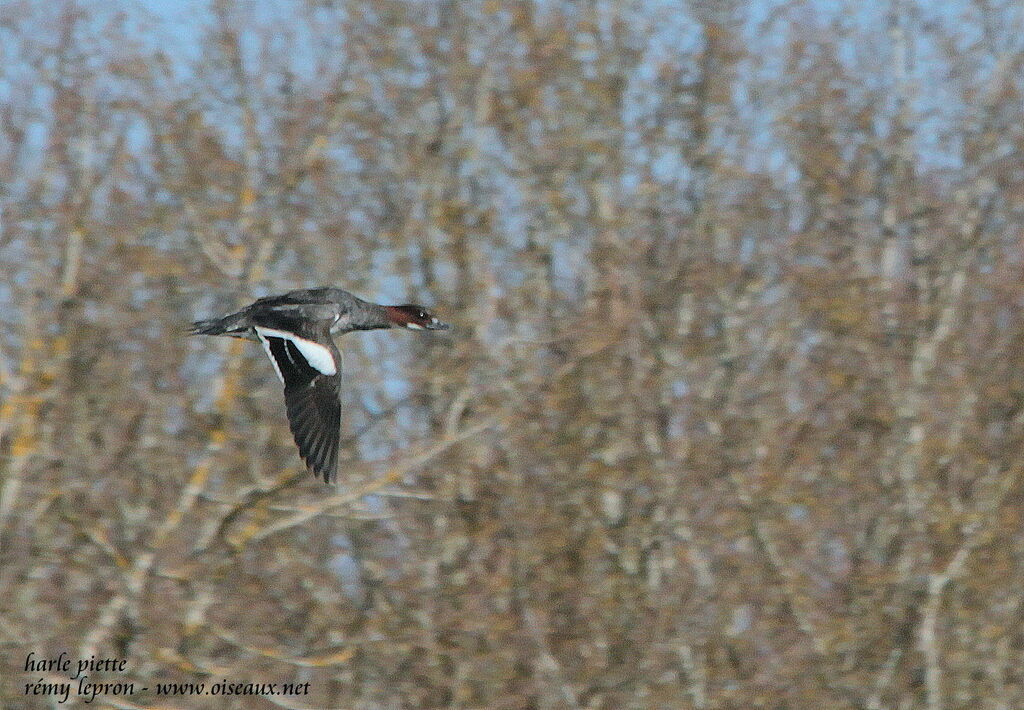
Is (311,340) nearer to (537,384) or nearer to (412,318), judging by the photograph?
(412,318)

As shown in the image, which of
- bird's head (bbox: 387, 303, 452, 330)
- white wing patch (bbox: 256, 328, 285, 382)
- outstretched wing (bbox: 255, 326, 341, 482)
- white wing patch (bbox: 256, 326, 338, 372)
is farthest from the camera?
bird's head (bbox: 387, 303, 452, 330)

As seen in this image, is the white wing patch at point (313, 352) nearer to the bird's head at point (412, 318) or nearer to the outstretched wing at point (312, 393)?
the outstretched wing at point (312, 393)

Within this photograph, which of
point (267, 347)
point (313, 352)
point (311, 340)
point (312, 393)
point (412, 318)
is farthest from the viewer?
point (412, 318)

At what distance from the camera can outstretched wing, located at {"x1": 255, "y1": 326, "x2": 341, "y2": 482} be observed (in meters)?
11.0

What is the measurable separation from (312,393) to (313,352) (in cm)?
32

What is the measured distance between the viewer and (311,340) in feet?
38.3

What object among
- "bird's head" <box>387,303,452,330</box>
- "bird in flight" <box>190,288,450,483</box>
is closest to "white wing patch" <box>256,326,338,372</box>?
"bird in flight" <box>190,288,450,483</box>

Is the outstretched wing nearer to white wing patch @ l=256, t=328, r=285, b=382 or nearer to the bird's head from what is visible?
white wing patch @ l=256, t=328, r=285, b=382

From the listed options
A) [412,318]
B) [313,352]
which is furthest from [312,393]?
[412,318]

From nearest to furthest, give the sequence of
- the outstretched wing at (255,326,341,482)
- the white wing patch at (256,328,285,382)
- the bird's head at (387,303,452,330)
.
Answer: the outstretched wing at (255,326,341,482), the white wing patch at (256,328,285,382), the bird's head at (387,303,452,330)

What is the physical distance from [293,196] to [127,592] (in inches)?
223

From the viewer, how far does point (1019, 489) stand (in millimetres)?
19016

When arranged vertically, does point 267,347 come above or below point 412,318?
below

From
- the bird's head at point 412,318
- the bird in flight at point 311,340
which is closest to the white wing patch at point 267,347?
the bird in flight at point 311,340
